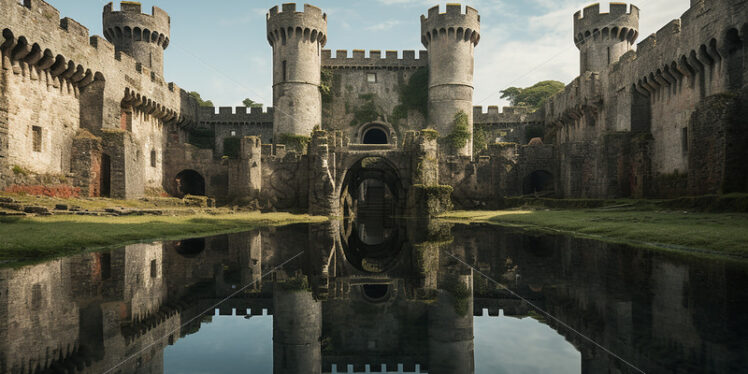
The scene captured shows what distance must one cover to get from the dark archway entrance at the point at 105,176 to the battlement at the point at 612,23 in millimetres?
40542

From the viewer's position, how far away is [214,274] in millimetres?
7945

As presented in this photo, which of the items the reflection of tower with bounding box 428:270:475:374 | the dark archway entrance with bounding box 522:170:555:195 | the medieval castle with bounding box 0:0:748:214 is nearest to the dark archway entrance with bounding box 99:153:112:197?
the medieval castle with bounding box 0:0:748:214

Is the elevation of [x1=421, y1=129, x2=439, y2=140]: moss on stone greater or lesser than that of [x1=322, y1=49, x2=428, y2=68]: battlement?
lesser

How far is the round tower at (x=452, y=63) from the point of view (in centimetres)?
4306

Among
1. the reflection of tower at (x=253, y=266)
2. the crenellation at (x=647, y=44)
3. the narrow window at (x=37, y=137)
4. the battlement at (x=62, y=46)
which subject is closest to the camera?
the reflection of tower at (x=253, y=266)

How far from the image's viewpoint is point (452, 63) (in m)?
43.2

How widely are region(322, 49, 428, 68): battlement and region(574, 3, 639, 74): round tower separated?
1495cm

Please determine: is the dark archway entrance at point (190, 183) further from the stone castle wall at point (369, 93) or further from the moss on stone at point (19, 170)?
the moss on stone at point (19, 170)

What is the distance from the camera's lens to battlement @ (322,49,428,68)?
47.4 m

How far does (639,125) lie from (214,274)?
101 ft

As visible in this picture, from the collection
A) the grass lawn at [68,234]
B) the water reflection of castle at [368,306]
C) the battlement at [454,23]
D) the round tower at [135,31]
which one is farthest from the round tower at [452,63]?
the water reflection of castle at [368,306]

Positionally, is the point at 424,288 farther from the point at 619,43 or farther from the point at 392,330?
the point at 619,43

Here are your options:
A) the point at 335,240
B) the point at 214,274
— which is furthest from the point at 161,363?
the point at 335,240

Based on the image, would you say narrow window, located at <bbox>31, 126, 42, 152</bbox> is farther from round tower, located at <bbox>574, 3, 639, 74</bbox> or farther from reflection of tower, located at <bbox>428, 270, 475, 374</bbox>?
round tower, located at <bbox>574, 3, 639, 74</bbox>
